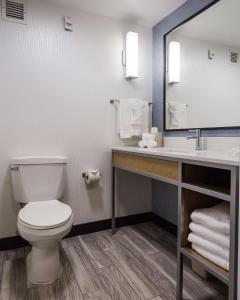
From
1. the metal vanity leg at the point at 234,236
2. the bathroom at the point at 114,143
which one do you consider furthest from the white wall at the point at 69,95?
the metal vanity leg at the point at 234,236

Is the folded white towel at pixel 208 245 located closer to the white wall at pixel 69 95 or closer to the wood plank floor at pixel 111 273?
the wood plank floor at pixel 111 273

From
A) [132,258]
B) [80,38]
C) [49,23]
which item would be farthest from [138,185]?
[49,23]

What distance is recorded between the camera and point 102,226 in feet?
7.33

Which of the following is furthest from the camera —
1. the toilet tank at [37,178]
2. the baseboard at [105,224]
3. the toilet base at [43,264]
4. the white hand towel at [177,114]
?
the baseboard at [105,224]

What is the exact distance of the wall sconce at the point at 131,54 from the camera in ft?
7.06

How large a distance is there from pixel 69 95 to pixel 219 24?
51.1 inches

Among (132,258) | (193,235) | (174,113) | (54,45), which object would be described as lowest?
(132,258)

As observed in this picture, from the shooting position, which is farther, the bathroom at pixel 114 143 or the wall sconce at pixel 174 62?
the wall sconce at pixel 174 62

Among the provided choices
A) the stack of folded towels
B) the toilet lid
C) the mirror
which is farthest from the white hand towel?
the toilet lid

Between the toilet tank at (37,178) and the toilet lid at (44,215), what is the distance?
0.10 meters

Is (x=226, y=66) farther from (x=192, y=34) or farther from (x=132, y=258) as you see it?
(x=132, y=258)

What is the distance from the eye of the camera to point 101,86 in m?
2.16

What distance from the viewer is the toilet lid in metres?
1.37

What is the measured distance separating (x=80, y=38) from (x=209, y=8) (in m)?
1.08
